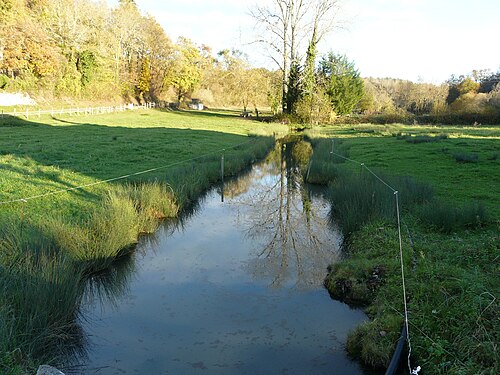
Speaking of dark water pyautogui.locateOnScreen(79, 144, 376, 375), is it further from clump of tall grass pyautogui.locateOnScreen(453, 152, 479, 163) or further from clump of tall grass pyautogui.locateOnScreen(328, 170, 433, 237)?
clump of tall grass pyautogui.locateOnScreen(453, 152, 479, 163)

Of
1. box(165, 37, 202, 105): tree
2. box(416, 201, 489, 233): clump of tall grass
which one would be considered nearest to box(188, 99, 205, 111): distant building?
box(165, 37, 202, 105): tree

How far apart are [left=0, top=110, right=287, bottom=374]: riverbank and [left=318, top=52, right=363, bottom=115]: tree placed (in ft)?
74.3

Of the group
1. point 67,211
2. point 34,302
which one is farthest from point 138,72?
point 34,302

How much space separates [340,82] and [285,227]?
3290 cm

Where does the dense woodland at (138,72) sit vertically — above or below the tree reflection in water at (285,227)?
above

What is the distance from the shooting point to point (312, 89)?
122 feet

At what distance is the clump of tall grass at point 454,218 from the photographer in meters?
7.06

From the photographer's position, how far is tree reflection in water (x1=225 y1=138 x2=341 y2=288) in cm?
678

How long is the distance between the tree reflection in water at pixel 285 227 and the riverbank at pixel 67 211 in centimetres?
140

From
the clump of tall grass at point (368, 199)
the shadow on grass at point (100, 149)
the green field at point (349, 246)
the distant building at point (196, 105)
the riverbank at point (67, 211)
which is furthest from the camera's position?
the distant building at point (196, 105)

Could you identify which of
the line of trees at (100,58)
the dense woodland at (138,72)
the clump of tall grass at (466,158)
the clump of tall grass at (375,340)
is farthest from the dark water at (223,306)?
the line of trees at (100,58)

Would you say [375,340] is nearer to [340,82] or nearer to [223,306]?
[223,306]

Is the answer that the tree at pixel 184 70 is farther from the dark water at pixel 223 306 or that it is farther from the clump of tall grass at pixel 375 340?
the clump of tall grass at pixel 375 340

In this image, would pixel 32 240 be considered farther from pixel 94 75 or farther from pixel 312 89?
pixel 94 75
